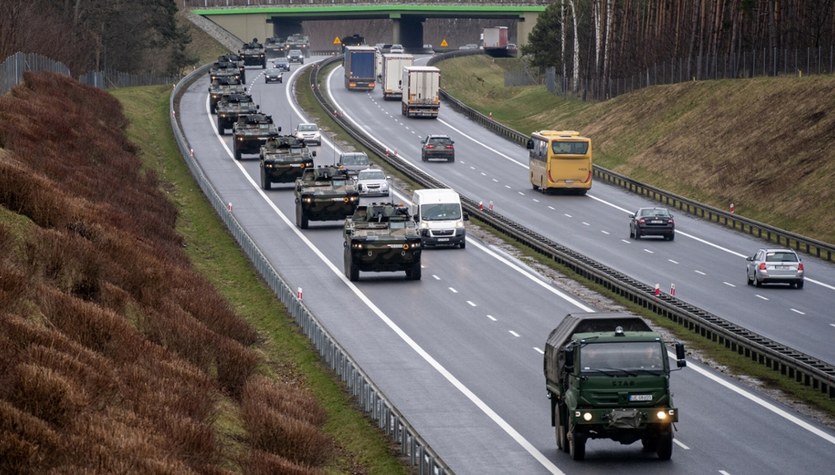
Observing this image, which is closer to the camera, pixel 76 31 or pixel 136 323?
pixel 136 323

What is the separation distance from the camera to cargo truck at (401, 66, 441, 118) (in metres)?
111

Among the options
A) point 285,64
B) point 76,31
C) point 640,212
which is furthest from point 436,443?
point 285,64

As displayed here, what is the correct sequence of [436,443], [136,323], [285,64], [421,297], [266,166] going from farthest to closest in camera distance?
1. [285,64]
2. [266,166]
3. [421,297]
4. [136,323]
5. [436,443]

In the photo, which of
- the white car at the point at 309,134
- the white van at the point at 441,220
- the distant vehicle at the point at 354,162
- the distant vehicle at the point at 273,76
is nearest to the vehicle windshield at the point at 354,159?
the distant vehicle at the point at 354,162

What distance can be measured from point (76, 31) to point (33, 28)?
83.3 ft

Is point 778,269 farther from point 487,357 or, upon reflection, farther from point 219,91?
point 219,91

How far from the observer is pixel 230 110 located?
96.0 m

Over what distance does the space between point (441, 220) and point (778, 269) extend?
13.1 m

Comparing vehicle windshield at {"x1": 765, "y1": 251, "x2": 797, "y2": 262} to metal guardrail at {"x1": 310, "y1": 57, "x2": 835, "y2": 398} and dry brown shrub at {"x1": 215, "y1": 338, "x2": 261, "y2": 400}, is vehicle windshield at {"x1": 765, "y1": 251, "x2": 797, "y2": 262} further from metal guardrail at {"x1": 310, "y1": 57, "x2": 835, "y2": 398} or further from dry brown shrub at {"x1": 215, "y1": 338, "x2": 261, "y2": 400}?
dry brown shrub at {"x1": 215, "y1": 338, "x2": 261, "y2": 400}

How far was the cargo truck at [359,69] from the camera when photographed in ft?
425

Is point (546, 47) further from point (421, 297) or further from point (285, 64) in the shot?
point (421, 297)

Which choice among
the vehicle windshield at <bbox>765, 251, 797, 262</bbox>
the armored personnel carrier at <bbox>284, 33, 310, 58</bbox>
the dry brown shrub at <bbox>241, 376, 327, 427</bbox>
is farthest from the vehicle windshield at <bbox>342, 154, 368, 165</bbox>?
the armored personnel carrier at <bbox>284, 33, 310, 58</bbox>

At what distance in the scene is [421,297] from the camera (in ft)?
154

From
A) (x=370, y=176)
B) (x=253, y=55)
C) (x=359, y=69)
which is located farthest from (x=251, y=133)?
(x=253, y=55)
